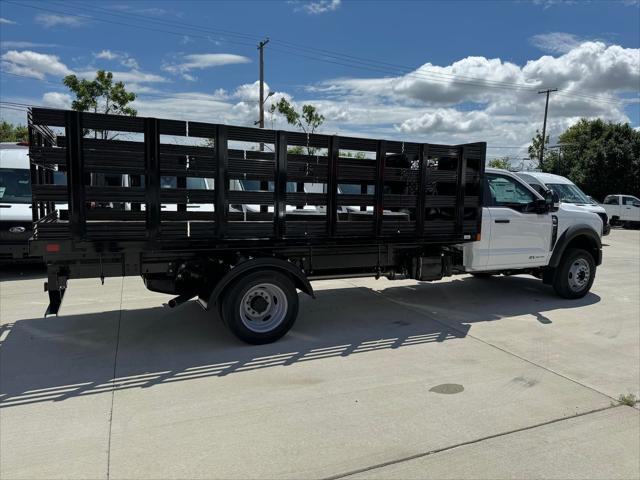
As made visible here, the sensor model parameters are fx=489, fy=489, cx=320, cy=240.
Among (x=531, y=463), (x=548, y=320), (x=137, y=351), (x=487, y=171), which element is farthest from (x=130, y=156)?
(x=548, y=320)

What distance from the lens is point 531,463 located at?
321 cm

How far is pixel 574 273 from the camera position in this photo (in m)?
8.03

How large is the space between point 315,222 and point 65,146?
2667mm

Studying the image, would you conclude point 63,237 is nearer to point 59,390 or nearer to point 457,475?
point 59,390

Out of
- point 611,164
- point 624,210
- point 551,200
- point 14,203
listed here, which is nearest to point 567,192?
point 551,200

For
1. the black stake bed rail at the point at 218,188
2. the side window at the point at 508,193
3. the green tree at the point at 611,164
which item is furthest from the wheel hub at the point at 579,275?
the green tree at the point at 611,164

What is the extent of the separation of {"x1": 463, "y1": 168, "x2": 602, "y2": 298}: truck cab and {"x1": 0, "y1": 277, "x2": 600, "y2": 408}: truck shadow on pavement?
1.69ft

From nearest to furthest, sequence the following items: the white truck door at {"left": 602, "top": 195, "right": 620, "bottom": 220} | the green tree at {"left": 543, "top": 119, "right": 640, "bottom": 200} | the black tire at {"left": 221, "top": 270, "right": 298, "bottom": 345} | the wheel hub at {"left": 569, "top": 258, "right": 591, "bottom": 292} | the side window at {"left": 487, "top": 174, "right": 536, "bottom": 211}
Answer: the black tire at {"left": 221, "top": 270, "right": 298, "bottom": 345} < the side window at {"left": 487, "top": 174, "right": 536, "bottom": 211} < the wheel hub at {"left": 569, "top": 258, "right": 591, "bottom": 292} < the white truck door at {"left": 602, "top": 195, "right": 620, "bottom": 220} < the green tree at {"left": 543, "top": 119, "right": 640, "bottom": 200}

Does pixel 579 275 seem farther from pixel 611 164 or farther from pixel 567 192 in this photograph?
pixel 611 164

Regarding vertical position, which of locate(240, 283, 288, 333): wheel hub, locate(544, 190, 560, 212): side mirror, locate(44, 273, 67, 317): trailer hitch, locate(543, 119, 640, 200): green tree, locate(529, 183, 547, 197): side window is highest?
locate(543, 119, 640, 200): green tree

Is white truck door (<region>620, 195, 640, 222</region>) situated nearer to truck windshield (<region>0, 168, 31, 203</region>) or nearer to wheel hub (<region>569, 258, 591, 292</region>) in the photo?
wheel hub (<region>569, 258, 591, 292</region>)

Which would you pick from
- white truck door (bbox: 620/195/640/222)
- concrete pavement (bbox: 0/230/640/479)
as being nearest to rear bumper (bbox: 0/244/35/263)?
concrete pavement (bbox: 0/230/640/479)

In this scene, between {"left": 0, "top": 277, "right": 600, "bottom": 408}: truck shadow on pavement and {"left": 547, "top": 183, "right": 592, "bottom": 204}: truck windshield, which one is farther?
{"left": 547, "top": 183, "right": 592, "bottom": 204}: truck windshield

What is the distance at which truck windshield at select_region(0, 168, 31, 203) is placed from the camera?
9.55 meters
